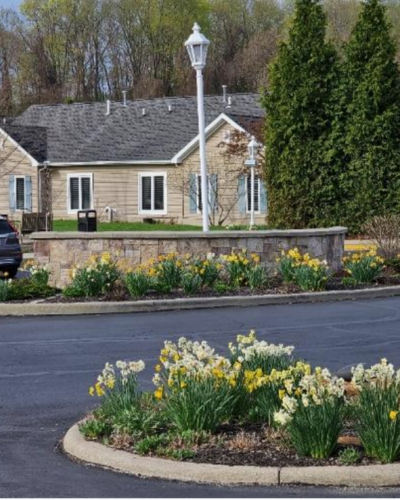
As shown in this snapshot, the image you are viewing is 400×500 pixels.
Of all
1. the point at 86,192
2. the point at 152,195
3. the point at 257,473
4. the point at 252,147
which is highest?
the point at 252,147

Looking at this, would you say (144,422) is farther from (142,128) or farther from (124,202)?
(142,128)

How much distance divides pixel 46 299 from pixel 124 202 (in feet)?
88.4

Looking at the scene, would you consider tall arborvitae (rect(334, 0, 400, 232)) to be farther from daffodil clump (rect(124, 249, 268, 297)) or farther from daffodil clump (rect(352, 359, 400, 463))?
daffodil clump (rect(352, 359, 400, 463))

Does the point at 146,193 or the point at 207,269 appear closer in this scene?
the point at 207,269

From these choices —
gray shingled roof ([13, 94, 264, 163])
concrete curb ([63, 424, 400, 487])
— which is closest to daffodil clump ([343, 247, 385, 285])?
concrete curb ([63, 424, 400, 487])

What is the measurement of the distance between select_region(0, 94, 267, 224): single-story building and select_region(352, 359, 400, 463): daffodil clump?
33539mm

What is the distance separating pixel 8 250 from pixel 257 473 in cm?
1766

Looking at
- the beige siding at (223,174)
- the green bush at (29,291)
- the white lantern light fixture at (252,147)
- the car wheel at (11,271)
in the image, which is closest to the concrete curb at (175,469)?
the green bush at (29,291)

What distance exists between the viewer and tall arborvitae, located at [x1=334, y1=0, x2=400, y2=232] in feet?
109

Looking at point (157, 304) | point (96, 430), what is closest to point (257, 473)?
point (96, 430)

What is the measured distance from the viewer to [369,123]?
33.7 m

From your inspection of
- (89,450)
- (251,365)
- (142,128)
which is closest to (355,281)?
(251,365)

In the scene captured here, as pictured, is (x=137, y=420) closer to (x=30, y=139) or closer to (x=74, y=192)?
(x=74, y=192)

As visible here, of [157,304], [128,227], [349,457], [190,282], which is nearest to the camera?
[349,457]
